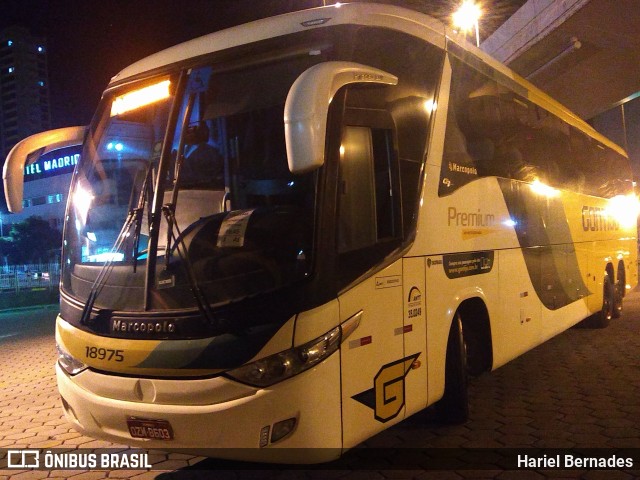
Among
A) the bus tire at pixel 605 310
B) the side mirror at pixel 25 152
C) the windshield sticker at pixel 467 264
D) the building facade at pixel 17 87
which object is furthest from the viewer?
the building facade at pixel 17 87

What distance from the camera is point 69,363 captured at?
13.9 feet

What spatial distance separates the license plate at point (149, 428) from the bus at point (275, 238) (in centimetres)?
2

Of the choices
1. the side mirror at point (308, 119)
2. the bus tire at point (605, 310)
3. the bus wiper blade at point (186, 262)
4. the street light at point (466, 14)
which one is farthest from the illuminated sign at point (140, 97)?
the street light at point (466, 14)

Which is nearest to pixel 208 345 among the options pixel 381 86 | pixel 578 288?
pixel 381 86

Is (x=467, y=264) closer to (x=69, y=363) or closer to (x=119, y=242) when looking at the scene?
(x=119, y=242)

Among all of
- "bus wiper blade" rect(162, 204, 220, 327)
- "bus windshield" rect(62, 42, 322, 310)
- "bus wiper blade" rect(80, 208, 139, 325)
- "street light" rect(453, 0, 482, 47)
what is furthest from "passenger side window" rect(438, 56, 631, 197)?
"street light" rect(453, 0, 482, 47)

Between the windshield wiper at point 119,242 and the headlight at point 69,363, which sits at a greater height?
the windshield wiper at point 119,242

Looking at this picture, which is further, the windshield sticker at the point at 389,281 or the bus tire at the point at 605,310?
the bus tire at the point at 605,310

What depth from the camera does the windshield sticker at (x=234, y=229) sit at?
12.2 feet

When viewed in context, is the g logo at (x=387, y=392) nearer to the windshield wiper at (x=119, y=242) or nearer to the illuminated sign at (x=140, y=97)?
the windshield wiper at (x=119, y=242)

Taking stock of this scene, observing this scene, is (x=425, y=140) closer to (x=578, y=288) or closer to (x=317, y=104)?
(x=317, y=104)

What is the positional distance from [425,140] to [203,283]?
223 centimetres

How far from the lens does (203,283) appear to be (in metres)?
3.65

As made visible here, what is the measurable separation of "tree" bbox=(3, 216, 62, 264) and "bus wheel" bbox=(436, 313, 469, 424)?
4781 cm
